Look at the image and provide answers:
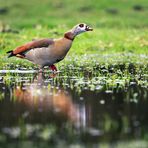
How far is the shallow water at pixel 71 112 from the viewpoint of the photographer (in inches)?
340

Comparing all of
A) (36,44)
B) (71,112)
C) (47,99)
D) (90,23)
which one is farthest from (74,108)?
(90,23)

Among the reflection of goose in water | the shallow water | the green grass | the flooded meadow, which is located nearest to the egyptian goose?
the flooded meadow

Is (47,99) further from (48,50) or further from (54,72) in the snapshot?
(54,72)

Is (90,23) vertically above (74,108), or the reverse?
(90,23)

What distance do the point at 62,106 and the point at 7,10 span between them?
1127 inches

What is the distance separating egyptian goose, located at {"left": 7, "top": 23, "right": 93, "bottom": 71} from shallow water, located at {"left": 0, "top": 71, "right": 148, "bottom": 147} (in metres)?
1.12

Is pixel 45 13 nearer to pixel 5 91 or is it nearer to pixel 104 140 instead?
pixel 5 91

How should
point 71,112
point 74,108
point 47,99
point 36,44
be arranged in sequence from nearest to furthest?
point 71,112, point 74,108, point 47,99, point 36,44

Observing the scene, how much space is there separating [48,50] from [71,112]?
5.28 m

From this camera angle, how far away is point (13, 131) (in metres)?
9.00

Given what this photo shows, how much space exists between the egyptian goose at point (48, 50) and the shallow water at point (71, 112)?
3.68 feet

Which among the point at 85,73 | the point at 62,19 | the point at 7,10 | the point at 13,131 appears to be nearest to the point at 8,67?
the point at 85,73

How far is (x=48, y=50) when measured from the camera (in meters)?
15.7

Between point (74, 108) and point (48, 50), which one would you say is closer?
point (74, 108)
